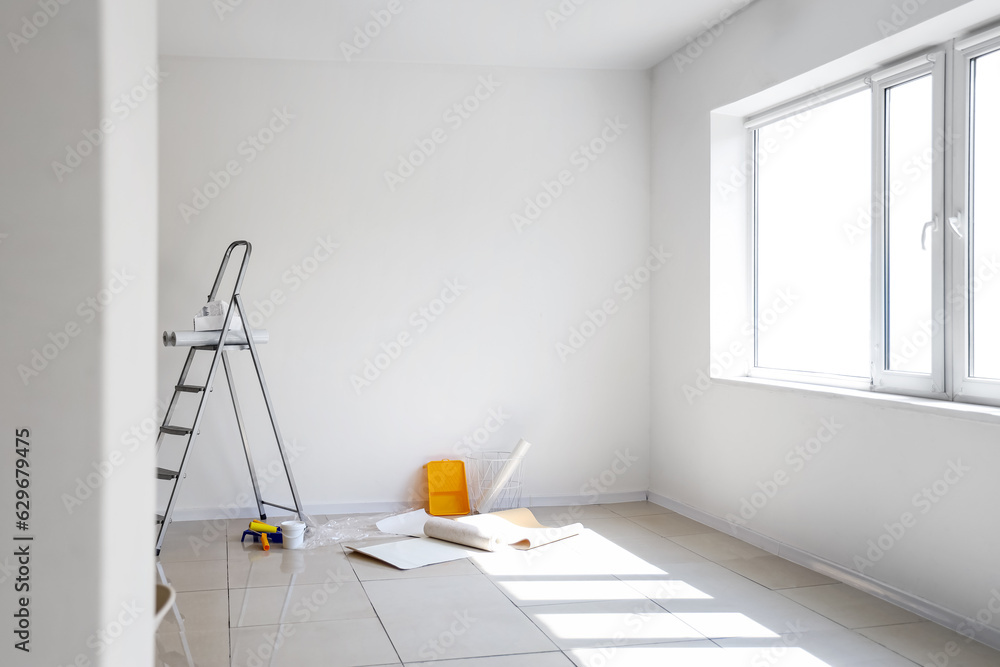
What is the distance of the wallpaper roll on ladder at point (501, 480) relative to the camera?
430 cm

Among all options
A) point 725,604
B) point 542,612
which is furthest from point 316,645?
point 725,604

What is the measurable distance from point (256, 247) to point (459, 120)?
1352mm

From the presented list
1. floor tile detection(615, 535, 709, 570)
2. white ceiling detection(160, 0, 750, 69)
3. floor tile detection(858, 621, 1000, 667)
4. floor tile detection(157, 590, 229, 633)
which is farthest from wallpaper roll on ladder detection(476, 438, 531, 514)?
white ceiling detection(160, 0, 750, 69)

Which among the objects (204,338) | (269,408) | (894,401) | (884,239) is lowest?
(269,408)

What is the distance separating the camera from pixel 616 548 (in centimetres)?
368

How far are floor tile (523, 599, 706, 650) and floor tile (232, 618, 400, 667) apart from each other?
559 mm

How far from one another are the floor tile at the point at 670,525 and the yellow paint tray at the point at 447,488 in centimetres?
95

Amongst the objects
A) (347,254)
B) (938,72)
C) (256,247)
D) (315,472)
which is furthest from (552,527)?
(938,72)

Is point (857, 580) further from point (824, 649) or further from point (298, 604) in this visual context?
point (298, 604)

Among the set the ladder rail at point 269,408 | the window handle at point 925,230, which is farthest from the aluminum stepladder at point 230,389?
the window handle at point 925,230

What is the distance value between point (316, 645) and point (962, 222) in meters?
2.64

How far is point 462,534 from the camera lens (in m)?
3.68

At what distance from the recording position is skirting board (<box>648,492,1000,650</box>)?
258cm

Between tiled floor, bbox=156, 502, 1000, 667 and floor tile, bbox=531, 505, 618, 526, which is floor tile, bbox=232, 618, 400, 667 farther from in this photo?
floor tile, bbox=531, 505, 618, 526
